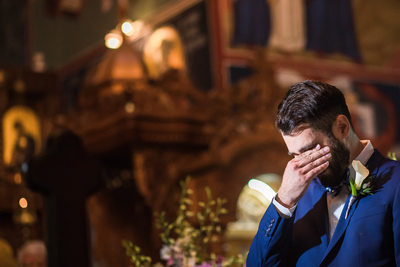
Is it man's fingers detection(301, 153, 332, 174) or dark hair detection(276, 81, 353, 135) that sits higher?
dark hair detection(276, 81, 353, 135)

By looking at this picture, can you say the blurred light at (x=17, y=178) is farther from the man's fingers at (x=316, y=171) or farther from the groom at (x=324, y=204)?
the man's fingers at (x=316, y=171)

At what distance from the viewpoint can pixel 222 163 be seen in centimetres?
652

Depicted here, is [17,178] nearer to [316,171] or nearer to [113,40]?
[113,40]

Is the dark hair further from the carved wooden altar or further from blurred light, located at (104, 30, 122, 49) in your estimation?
blurred light, located at (104, 30, 122, 49)

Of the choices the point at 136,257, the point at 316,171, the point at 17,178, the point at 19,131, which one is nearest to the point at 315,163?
the point at 316,171

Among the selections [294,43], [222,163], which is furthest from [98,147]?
[294,43]

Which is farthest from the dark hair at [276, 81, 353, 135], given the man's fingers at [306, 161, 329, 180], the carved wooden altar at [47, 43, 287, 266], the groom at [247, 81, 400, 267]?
the carved wooden altar at [47, 43, 287, 266]

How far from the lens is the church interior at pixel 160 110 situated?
3598 millimetres

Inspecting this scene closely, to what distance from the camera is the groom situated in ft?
7.66

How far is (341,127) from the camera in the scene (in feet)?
7.91

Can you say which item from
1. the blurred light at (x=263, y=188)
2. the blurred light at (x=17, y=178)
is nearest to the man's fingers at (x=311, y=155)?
the blurred light at (x=263, y=188)

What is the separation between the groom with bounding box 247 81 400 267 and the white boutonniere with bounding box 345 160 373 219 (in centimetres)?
1

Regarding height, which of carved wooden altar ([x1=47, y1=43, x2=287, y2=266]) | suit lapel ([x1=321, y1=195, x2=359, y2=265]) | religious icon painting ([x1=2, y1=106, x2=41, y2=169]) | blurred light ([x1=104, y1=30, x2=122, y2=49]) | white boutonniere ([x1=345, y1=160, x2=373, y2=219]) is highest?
blurred light ([x1=104, y1=30, x2=122, y2=49])

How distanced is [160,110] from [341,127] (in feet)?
13.5
